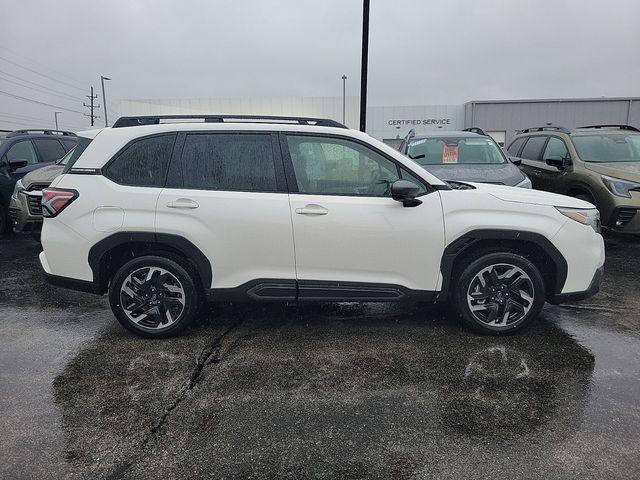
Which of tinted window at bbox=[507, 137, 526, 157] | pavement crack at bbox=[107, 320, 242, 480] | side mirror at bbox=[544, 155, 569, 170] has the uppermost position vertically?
tinted window at bbox=[507, 137, 526, 157]

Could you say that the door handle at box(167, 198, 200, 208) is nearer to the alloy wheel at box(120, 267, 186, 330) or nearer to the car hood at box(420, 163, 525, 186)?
the alloy wheel at box(120, 267, 186, 330)

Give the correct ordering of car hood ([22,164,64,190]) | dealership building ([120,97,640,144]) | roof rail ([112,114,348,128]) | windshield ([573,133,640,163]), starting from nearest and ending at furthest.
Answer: roof rail ([112,114,348,128]), car hood ([22,164,64,190]), windshield ([573,133,640,163]), dealership building ([120,97,640,144])

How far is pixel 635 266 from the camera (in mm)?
6656

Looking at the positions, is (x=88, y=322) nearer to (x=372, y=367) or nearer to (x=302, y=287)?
(x=302, y=287)

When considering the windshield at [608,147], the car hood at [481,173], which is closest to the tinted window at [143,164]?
the car hood at [481,173]

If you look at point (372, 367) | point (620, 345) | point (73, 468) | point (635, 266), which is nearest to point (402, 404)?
point (372, 367)

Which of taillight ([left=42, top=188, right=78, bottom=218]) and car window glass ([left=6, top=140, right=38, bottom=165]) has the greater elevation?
car window glass ([left=6, top=140, right=38, bottom=165])

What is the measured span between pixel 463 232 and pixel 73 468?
122 inches

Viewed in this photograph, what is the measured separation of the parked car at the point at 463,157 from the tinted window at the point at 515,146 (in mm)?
2068

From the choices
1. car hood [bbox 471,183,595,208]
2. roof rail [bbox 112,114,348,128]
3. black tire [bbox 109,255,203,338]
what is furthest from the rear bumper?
black tire [bbox 109,255,203,338]

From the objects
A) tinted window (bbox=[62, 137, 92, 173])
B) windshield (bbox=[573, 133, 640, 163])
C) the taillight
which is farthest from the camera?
windshield (bbox=[573, 133, 640, 163])

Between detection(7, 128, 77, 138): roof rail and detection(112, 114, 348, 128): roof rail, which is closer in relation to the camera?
detection(112, 114, 348, 128): roof rail

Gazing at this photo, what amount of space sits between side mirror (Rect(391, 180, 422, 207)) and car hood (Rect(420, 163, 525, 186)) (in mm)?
3017

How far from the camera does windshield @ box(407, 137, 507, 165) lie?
25.2 ft
